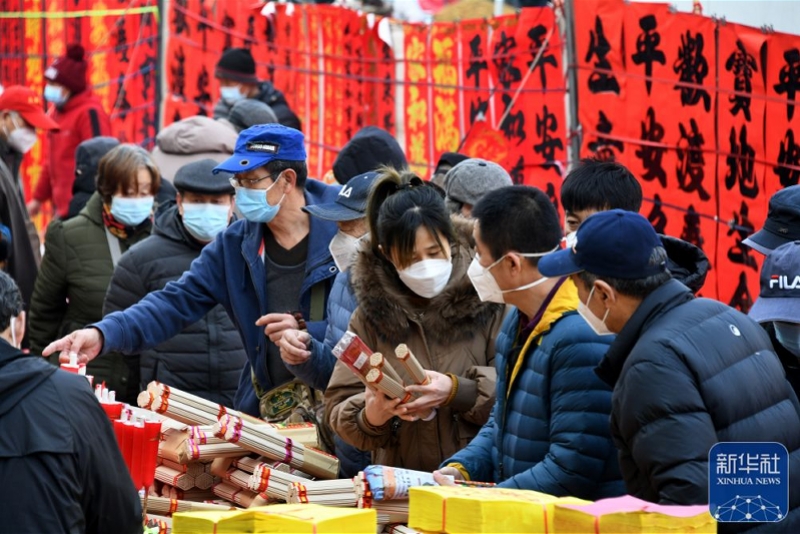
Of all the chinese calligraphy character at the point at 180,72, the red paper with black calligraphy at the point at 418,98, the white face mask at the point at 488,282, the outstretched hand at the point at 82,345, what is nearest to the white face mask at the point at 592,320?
the white face mask at the point at 488,282

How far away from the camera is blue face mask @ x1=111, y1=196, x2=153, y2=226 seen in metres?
7.73

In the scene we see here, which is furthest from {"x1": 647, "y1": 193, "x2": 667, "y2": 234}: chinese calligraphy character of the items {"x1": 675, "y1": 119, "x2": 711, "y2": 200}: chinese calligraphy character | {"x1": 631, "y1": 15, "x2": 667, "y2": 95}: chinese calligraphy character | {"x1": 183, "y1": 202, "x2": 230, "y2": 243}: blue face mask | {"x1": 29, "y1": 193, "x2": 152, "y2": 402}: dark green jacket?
{"x1": 29, "y1": 193, "x2": 152, "y2": 402}: dark green jacket

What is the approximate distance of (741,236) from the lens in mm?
8070

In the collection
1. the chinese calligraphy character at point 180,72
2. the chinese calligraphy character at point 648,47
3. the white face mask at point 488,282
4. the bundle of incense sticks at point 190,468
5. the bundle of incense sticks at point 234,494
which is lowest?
the bundle of incense sticks at point 234,494

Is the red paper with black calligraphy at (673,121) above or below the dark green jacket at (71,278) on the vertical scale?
above

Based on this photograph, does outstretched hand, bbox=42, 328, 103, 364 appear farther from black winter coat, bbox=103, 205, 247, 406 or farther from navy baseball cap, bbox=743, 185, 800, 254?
navy baseball cap, bbox=743, 185, 800, 254

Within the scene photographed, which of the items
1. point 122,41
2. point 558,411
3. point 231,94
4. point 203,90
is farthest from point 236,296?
point 122,41

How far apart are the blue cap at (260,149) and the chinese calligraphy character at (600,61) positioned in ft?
12.5

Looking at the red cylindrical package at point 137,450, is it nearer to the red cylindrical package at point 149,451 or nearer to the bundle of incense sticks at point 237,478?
the red cylindrical package at point 149,451

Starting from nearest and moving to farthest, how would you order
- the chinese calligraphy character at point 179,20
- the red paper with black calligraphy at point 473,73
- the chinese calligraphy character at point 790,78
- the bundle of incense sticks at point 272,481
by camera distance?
the bundle of incense sticks at point 272,481 < the chinese calligraphy character at point 790,78 < the red paper with black calligraphy at point 473,73 < the chinese calligraphy character at point 179,20

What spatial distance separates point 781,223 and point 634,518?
266cm

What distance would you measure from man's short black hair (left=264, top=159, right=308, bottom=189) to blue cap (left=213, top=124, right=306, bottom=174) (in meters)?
0.03

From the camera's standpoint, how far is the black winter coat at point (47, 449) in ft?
12.0

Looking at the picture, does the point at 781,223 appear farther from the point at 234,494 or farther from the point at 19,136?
the point at 19,136
